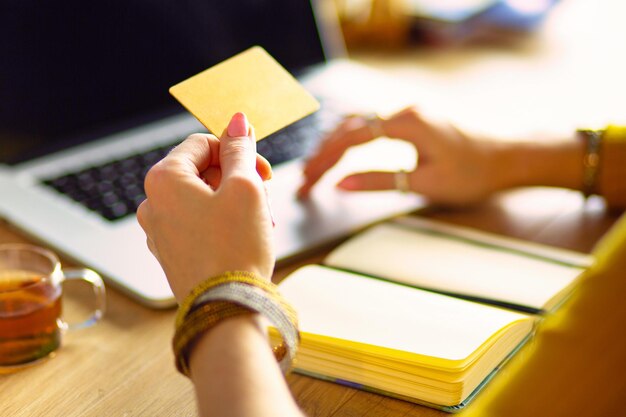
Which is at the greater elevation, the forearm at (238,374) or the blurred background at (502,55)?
the forearm at (238,374)

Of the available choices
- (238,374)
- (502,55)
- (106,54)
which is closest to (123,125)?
(106,54)

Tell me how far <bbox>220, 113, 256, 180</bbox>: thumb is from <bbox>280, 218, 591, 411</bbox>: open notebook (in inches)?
6.5

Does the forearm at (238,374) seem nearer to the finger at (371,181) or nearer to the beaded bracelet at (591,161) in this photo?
the finger at (371,181)

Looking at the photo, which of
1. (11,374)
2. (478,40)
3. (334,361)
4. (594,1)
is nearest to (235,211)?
(334,361)

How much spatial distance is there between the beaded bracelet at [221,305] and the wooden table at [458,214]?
5.2 inches

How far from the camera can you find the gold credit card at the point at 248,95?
673mm

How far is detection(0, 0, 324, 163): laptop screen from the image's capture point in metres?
0.99

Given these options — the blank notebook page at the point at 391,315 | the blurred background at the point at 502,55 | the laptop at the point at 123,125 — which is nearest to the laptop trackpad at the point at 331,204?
the laptop at the point at 123,125

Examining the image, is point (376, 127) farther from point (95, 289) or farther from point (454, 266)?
point (95, 289)

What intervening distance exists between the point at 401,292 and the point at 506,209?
0.31 m

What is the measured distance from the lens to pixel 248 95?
2.30 ft

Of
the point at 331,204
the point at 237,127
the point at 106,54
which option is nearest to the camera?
the point at 237,127

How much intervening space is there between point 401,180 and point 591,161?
9.6 inches

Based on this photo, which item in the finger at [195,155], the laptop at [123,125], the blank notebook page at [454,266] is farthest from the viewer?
the laptop at [123,125]
